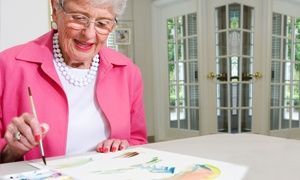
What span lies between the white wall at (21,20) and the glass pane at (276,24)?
11.4 ft

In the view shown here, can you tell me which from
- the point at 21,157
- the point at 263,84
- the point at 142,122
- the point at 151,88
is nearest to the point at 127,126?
the point at 142,122

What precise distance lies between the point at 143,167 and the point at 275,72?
431 centimetres

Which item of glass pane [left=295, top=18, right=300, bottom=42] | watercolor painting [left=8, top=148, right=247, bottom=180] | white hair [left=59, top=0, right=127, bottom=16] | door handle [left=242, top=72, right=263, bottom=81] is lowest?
watercolor painting [left=8, top=148, right=247, bottom=180]

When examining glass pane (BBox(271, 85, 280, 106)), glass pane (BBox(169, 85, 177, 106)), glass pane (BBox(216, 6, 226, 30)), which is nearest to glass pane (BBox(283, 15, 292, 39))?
glass pane (BBox(271, 85, 280, 106))

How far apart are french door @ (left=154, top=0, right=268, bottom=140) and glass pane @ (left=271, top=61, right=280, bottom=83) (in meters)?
0.20

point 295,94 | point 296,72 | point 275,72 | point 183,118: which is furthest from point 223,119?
point 296,72

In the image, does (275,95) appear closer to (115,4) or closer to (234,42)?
(234,42)

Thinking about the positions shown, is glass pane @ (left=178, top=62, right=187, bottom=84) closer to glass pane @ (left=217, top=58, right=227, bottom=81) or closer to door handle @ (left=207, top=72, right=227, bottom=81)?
door handle @ (left=207, top=72, right=227, bottom=81)

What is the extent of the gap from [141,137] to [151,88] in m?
4.01

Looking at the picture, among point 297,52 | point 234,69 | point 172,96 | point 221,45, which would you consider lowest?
point 172,96

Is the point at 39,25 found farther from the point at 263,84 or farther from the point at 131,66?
the point at 263,84

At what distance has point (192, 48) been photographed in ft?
16.0

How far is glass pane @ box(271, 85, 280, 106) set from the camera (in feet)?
15.5

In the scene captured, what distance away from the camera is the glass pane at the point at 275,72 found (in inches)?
184
